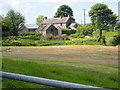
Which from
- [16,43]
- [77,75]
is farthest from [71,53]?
[77,75]

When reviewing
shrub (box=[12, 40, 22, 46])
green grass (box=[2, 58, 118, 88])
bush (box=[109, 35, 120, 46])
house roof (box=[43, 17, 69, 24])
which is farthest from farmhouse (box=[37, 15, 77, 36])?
green grass (box=[2, 58, 118, 88])

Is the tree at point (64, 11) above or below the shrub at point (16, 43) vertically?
above

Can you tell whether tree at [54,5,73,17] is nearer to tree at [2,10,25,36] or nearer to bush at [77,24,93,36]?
bush at [77,24,93,36]

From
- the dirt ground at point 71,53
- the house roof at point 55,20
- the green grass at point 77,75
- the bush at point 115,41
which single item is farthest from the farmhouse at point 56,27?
the green grass at point 77,75

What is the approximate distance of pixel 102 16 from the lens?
2.47m

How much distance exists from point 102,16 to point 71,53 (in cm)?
62

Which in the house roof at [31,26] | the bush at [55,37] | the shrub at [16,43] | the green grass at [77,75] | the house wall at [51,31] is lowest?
the green grass at [77,75]

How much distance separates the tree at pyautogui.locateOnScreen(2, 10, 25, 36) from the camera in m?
2.52

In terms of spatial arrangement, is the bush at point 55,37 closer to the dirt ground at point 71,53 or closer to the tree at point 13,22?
the dirt ground at point 71,53

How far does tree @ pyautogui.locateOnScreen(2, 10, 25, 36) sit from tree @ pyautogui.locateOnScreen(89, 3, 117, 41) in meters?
0.95

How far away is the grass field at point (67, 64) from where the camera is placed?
1.51 meters

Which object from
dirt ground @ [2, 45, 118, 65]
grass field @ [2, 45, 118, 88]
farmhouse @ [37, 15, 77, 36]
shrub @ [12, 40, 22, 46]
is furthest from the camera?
shrub @ [12, 40, 22, 46]

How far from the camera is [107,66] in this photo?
1990mm

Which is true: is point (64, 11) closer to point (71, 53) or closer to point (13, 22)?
point (71, 53)
